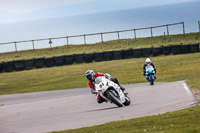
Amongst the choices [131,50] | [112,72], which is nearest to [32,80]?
[112,72]

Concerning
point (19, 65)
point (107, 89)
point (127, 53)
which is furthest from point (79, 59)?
point (107, 89)

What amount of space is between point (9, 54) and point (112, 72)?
2228 cm

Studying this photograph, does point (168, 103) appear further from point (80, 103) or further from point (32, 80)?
point (32, 80)

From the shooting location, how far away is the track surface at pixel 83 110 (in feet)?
40.0

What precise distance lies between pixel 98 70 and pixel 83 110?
54.7 ft

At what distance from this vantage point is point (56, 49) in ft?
159

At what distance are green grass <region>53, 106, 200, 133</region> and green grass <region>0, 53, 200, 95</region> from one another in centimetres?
985

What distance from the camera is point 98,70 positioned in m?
31.2

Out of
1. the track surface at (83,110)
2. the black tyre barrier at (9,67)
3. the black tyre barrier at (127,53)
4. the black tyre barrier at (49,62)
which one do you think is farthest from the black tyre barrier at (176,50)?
the track surface at (83,110)

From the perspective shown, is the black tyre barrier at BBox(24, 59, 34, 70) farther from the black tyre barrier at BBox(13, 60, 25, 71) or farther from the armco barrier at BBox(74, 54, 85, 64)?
the armco barrier at BBox(74, 54, 85, 64)

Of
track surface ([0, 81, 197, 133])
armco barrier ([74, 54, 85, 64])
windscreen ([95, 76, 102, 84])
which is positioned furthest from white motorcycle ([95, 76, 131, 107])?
armco barrier ([74, 54, 85, 64])

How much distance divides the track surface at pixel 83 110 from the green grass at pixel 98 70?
4.95 metres

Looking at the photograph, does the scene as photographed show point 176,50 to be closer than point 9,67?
Yes

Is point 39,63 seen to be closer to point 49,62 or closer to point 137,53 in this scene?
point 49,62
